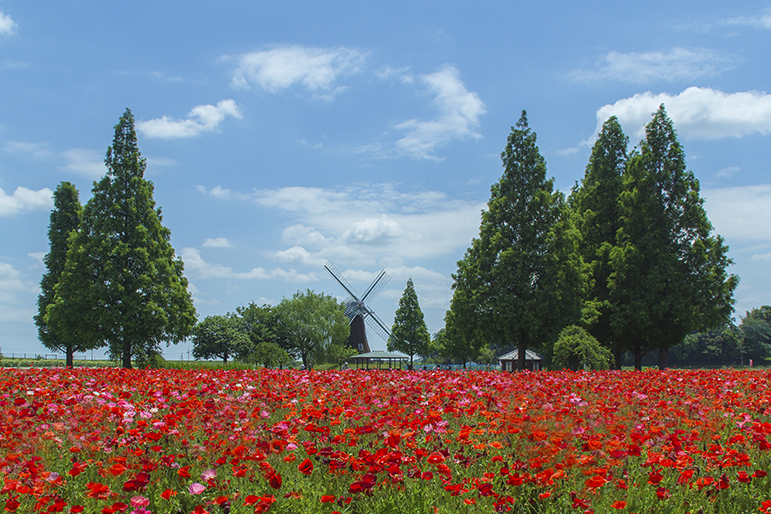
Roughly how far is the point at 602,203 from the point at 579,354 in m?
17.1

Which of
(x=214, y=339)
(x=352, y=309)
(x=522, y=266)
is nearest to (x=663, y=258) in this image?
(x=522, y=266)

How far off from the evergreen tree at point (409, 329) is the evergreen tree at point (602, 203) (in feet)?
92.4

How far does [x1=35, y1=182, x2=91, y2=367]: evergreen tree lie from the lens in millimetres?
38281

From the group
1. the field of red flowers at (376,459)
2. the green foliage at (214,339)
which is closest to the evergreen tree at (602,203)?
the field of red flowers at (376,459)

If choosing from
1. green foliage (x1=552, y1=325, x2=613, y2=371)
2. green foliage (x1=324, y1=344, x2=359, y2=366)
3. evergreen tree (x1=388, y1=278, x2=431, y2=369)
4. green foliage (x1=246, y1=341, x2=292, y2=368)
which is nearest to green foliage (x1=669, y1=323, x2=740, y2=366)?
evergreen tree (x1=388, y1=278, x2=431, y2=369)

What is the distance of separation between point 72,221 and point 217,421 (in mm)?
41139

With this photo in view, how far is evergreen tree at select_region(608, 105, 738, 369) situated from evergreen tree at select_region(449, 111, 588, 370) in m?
3.05

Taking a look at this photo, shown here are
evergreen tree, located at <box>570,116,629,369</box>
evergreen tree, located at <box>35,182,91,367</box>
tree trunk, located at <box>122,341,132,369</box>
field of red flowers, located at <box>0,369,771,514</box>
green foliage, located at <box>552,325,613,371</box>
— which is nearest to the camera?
field of red flowers, located at <box>0,369,771,514</box>

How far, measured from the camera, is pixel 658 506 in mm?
3840

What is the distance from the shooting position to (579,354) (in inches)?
861

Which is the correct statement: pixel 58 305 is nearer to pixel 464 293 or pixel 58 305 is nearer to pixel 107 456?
pixel 464 293

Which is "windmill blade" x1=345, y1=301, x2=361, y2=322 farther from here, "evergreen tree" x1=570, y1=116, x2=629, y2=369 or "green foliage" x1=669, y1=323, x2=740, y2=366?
"green foliage" x1=669, y1=323, x2=740, y2=366

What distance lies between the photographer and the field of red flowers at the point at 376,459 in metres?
3.51

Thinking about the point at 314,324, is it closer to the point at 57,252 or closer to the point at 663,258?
the point at 57,252
